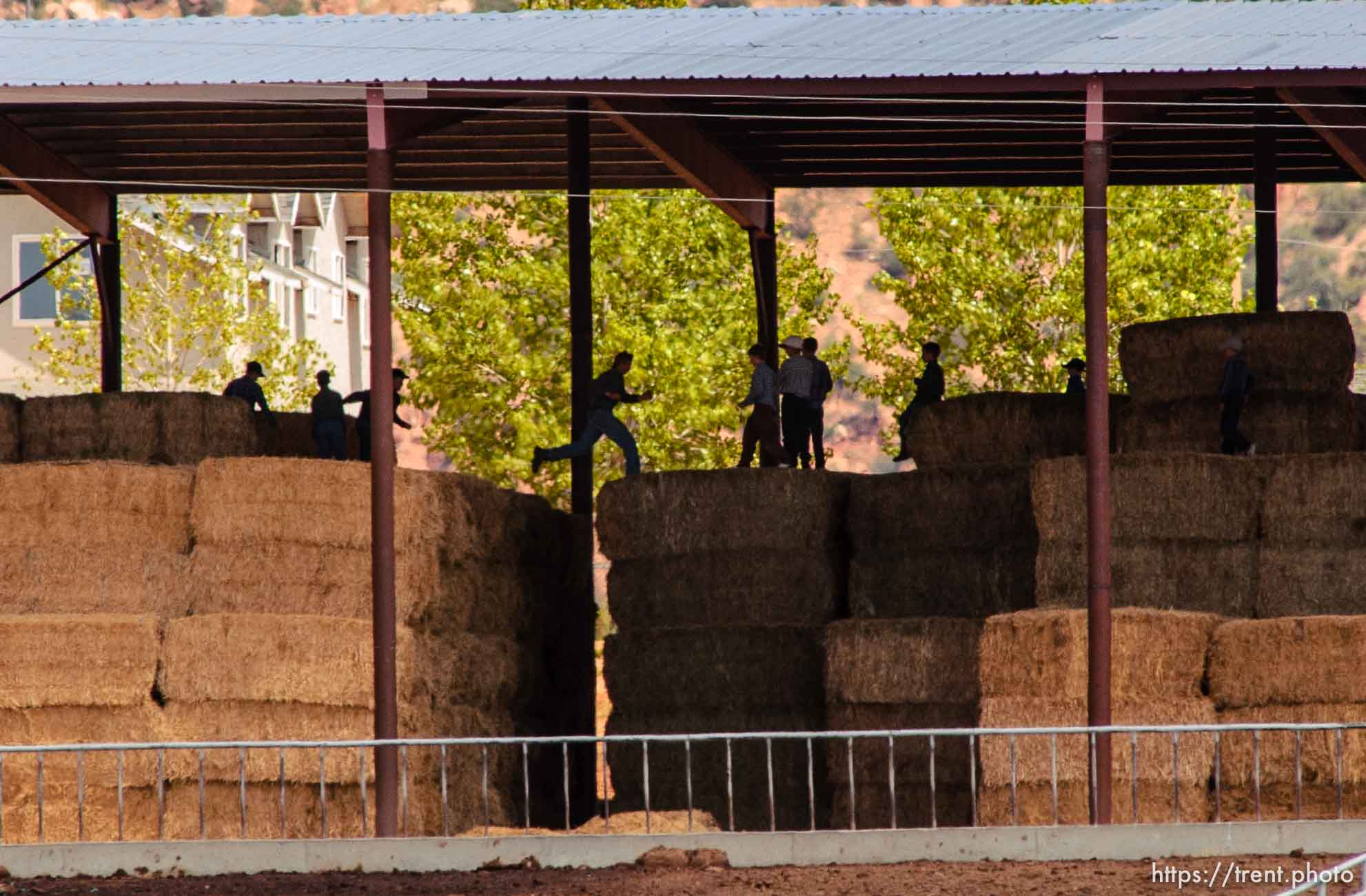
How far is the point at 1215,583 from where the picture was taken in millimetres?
20688

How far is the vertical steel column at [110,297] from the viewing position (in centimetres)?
3017

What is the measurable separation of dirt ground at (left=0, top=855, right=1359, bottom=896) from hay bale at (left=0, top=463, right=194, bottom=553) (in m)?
3.97

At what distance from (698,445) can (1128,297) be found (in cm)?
890

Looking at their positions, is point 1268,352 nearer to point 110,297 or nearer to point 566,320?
point 110,297

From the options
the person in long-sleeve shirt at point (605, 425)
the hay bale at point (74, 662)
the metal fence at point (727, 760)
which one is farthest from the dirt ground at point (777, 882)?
the person in long-sleeve shirt at point (605, 425)

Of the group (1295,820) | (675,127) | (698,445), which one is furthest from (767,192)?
(698,445)

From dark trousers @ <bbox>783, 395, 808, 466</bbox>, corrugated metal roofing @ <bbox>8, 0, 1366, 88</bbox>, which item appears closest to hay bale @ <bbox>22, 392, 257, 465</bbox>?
corrugated metal roofing @ <bbox>8, 0, 1366, 88</bbox>

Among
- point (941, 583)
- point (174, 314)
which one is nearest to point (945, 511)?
point (941, 583)

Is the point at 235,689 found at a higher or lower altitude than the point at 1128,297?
lower

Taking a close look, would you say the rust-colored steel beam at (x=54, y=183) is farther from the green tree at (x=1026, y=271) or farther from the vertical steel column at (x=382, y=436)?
the green tree at (x=1026, y=271)

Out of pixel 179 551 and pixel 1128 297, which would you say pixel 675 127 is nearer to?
pixel 179 551

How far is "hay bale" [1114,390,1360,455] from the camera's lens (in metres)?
22.9

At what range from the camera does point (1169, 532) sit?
20812 mm

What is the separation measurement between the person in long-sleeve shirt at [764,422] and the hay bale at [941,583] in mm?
3673
